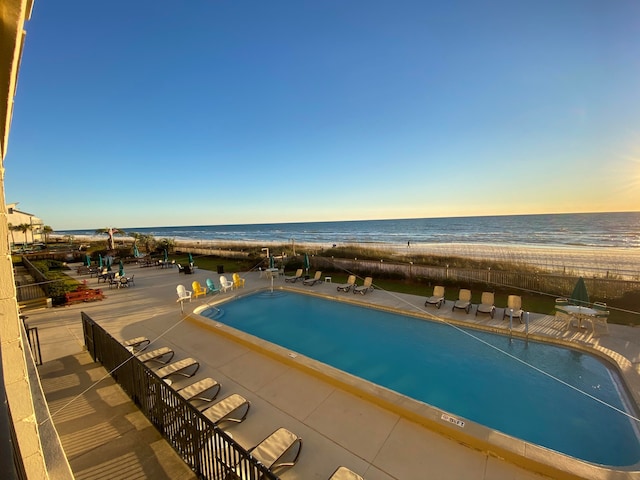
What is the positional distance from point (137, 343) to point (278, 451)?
5237 millimetres

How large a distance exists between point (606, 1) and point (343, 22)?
7.94m

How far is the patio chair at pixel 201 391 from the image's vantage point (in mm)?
4566

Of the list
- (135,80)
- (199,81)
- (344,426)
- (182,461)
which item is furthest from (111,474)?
(199,81)

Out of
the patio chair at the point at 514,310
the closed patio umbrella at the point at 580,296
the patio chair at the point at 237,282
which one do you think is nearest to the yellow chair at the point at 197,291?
the patio chair at the point at 237,282

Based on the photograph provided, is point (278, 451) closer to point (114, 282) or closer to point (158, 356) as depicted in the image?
point (158, 356)

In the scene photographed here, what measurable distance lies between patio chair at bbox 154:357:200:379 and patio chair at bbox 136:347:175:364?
22.7 inches

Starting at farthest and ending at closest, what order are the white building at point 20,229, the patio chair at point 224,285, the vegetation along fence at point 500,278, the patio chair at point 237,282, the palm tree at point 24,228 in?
the palm tree at point 24,228 < the white building at point 20,229 < the patio chair at point 237,282 < the patio chair at point 224,285 < the vegetation along fence at point 500,278

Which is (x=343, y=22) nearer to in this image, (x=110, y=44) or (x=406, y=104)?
(x=406, y=104)

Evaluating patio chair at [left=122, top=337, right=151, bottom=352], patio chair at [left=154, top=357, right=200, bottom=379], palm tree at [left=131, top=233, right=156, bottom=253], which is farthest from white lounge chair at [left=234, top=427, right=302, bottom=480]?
palm tree at [left=131, top=233, right=156, bottom=253]

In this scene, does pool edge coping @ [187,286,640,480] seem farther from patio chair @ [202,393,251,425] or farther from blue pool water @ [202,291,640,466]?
patio chair @ [202,393,251,425]

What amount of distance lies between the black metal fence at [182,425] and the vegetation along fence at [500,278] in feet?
37.5

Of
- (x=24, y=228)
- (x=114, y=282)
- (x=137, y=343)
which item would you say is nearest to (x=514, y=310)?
(x=137, y=343)

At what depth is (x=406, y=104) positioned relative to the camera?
14.3 meters

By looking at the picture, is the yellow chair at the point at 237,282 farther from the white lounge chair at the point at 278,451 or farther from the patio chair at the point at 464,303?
the white lounge chair at the point at 278,451
